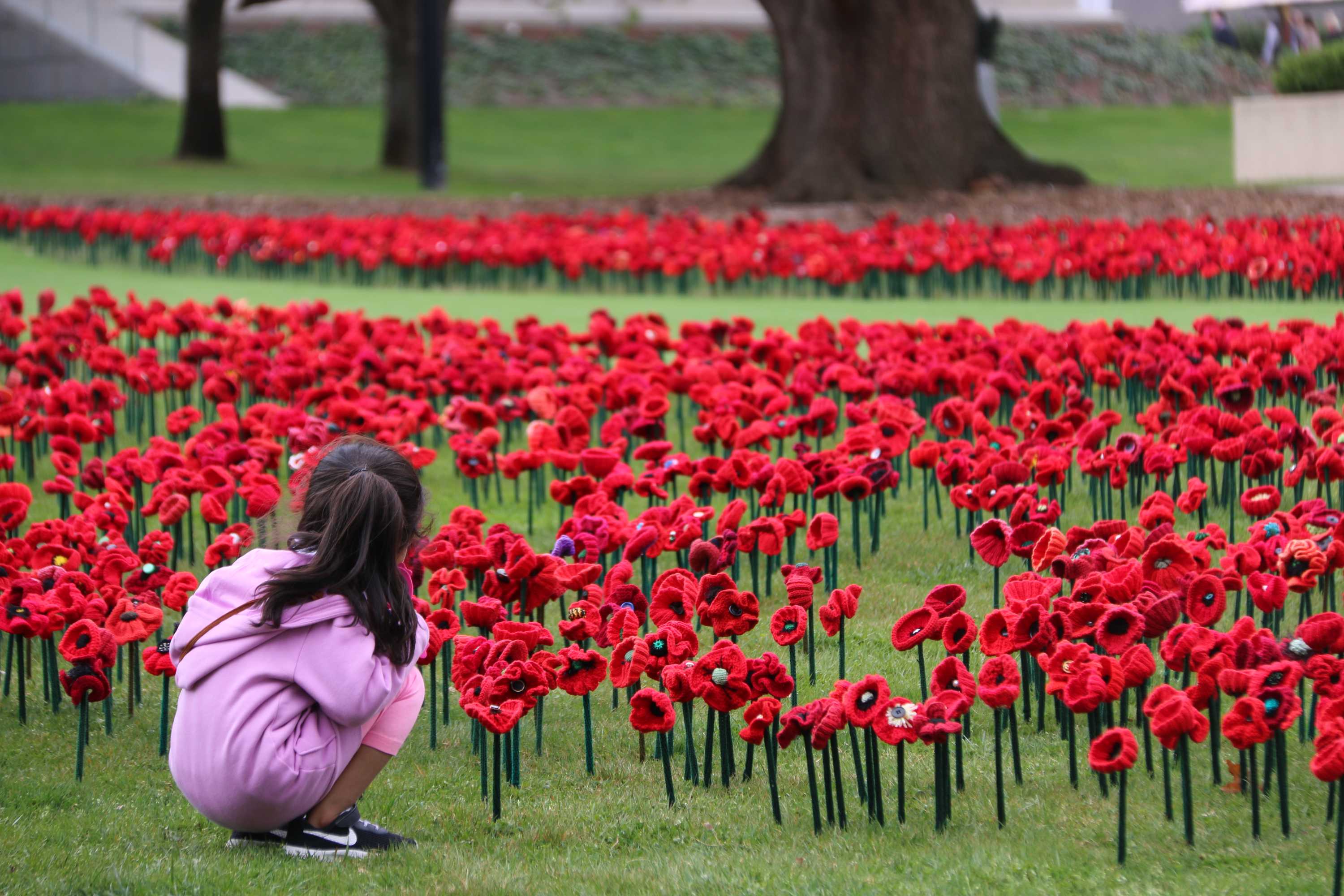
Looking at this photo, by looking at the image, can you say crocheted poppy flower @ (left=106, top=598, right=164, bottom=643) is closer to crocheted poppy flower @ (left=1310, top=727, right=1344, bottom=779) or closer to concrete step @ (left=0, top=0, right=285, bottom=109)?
crocheted poppy flower @ (left=1310, top=727, right=1344, bottom=779)

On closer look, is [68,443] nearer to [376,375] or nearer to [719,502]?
[376,375]

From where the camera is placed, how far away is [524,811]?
421cm

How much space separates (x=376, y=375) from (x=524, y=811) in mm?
4514

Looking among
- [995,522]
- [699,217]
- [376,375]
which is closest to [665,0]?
[699,217]

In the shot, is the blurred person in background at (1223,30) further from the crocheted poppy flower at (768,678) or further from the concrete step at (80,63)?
the crocheted poppy flower at (768,678)

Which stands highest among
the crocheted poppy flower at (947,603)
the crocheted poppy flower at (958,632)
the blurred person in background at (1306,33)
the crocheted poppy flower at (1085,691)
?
the blurred person in background at (1306,33)

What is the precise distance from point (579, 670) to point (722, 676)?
50cm

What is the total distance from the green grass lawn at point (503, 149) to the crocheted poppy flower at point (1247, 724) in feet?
67.8

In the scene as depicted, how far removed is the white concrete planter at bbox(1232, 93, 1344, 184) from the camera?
67.1ft

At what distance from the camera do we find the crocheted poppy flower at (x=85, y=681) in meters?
4.25

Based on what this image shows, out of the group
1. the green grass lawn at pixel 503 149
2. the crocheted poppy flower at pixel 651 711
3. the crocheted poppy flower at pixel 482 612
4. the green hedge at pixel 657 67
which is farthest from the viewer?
the green hedge at pixel 657 67

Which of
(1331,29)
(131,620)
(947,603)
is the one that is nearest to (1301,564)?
(947,603)

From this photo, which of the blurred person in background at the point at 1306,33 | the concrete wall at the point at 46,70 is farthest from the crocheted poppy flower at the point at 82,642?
the concrete wall at the point at 46,70

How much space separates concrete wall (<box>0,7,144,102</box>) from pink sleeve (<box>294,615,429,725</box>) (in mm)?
44230
